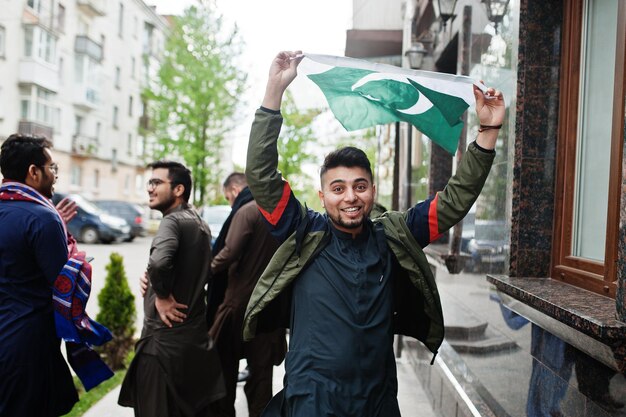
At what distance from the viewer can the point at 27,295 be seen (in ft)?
12.1

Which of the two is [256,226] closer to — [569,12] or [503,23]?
[503,23]

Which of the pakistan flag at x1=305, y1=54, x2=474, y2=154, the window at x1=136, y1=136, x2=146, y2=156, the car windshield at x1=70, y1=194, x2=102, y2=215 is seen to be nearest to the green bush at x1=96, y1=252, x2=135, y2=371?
the pakistan flag at x1=305, y1=54, x2=474, y2=154

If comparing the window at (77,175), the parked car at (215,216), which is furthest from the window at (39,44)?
the parked car at (215,216)

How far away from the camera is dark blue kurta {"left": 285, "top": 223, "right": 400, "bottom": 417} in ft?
8.41

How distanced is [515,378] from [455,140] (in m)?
1.51

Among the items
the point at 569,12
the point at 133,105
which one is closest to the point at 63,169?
the point at 133,105

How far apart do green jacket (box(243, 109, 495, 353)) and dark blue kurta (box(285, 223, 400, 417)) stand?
0.28ft

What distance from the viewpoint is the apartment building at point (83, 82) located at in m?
34.0

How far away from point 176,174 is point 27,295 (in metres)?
1.43

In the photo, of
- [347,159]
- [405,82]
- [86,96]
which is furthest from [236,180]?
[86,96]

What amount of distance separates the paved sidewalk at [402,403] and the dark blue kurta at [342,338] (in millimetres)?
3316

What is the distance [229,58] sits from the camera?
32.1m

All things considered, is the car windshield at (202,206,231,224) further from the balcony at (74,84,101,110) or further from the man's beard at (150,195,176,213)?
the balcony at (74,84,101,110)

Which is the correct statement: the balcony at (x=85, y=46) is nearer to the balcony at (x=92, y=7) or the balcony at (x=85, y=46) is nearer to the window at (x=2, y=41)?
the balcony at (x=92, y=7)
